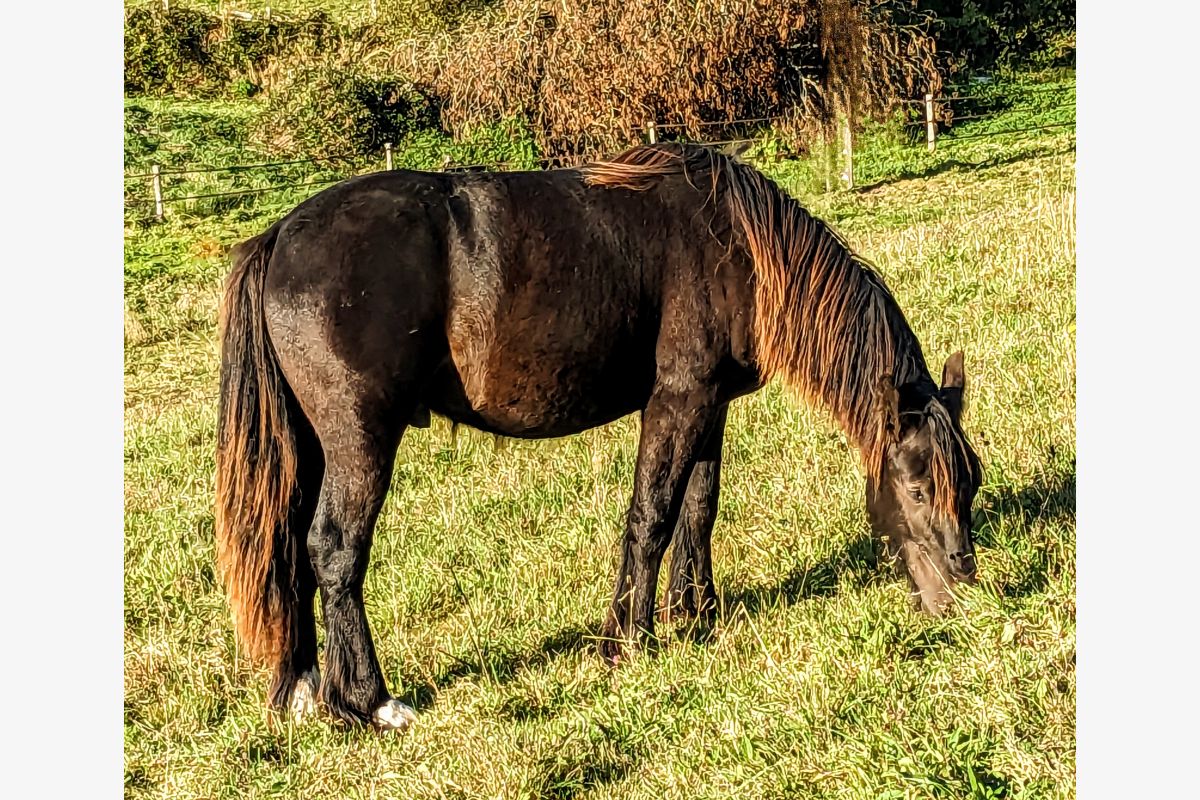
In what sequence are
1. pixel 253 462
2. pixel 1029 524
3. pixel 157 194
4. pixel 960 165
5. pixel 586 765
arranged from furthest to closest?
pixel 157 194 → pixel 960 165 → pixel 1029 524 → pixel 253 462 → pixel 586 765

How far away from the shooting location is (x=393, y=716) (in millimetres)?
4672

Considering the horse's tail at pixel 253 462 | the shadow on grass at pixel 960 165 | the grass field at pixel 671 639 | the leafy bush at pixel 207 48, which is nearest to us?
the grass field at pixel 671 639

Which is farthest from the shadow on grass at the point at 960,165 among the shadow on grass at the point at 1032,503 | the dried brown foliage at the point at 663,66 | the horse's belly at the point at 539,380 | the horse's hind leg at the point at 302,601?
the horse's hind leg at the point at 302,601

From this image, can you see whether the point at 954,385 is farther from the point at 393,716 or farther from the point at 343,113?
the point at 343,113

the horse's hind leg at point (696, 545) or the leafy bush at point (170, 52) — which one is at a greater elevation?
the leafy bush at point (170, 52)

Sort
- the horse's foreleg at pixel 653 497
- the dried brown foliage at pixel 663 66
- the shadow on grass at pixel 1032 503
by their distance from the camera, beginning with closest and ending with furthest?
the horse's foreleg at pixel 653 497
the shadow on grass at pixel 1032 503
the dried brown foliage at pixel 663 66

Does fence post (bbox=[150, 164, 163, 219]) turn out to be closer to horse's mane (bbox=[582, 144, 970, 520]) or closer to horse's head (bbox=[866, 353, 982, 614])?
horse's mane (bbox=[582, 144, 970, 520])

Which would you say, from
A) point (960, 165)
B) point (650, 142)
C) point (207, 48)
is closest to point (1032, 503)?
point (960, 165)

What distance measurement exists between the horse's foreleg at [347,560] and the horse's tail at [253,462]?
0.23 meters

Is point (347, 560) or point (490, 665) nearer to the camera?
point (347, 560)

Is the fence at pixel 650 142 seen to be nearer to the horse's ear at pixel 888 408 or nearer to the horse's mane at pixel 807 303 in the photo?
the horse's mane at pixel 807 303

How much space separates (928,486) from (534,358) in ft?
5.63

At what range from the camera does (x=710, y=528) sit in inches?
216

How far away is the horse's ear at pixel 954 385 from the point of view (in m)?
4.95
